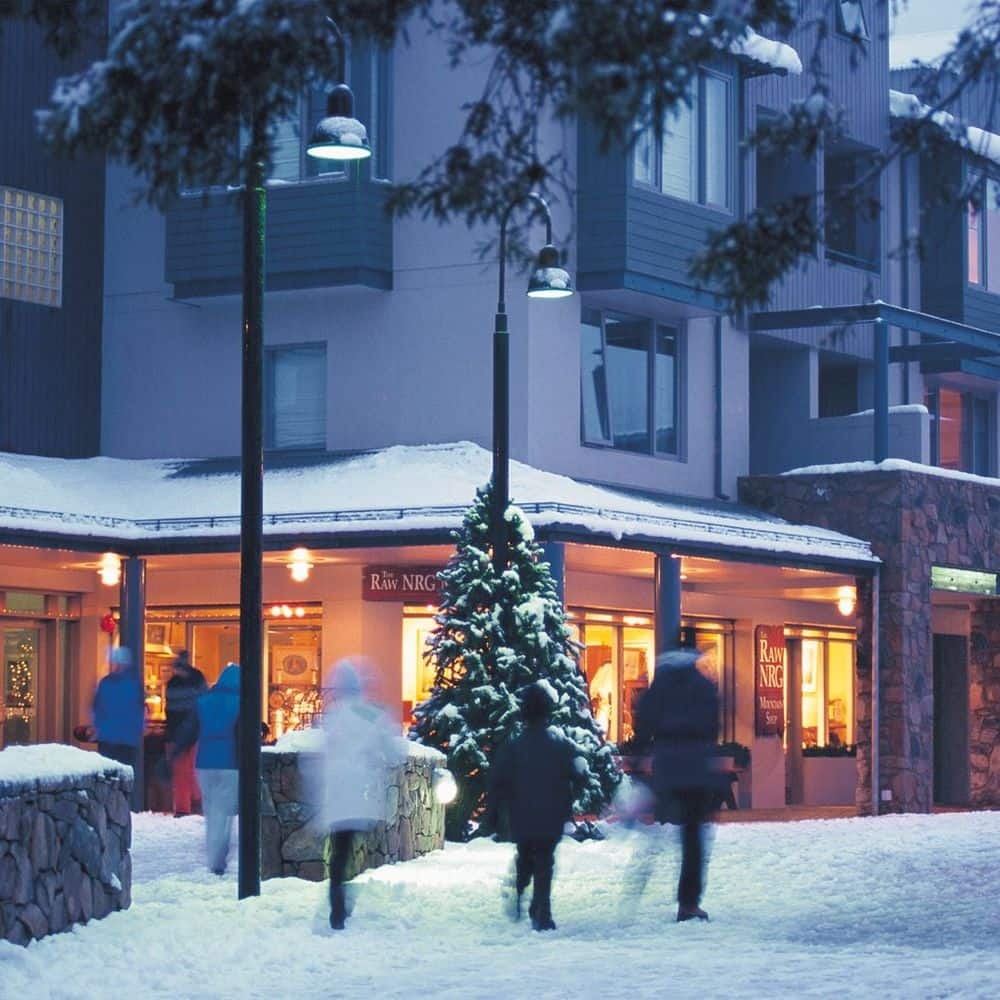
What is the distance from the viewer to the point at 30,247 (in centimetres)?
2945

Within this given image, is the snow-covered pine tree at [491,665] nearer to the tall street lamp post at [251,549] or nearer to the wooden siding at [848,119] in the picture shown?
the tall street lamp post at [251,549]

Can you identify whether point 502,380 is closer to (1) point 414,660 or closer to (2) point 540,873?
(1) point 414,660

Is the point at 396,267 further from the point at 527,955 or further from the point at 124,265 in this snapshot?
the point at 527,955

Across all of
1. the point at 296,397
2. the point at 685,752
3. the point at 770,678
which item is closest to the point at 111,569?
the point at 296,397

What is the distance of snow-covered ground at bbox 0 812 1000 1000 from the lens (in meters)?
12.3

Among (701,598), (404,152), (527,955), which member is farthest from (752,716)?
(527,955)

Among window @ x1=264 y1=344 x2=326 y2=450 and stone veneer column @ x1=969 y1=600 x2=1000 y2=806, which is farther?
stone veneer column @ x1=969 y1=600 x2=1000 y2=806

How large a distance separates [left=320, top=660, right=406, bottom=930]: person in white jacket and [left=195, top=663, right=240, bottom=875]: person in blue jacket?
3024 millimetres

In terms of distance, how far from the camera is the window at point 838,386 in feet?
115

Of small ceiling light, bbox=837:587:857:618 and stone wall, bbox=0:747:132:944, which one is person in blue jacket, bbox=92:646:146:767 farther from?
small ceiling light, bbox=837:587:857:618

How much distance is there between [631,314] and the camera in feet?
96.6

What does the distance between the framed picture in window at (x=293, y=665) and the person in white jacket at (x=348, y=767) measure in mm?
14091

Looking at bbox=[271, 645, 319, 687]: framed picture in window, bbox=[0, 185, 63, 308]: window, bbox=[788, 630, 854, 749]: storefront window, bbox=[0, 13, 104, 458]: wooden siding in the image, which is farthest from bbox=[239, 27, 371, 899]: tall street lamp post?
bbox=[788, 630, 854, 749]: storefront window

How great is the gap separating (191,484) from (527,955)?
1519cm
